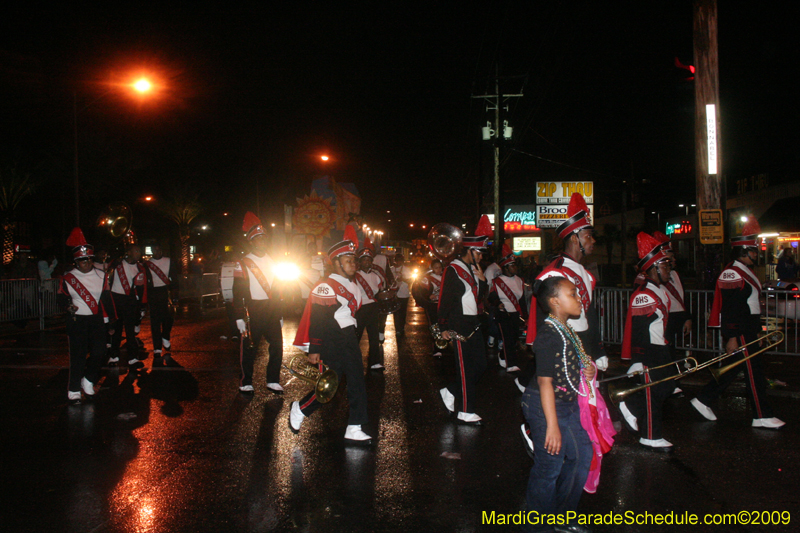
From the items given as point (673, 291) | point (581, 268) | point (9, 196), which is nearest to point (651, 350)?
point (581, 268)

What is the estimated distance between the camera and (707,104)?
28.4ft

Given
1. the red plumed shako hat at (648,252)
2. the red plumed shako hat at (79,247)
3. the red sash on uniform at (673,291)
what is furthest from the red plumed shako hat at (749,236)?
the red plumed shako hat at (79,247)

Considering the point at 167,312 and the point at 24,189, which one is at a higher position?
the point at 24,189

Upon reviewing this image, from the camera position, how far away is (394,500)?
390cm

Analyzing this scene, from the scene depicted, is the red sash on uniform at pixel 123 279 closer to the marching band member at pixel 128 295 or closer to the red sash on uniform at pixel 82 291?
the marching band member at pixel 128 295

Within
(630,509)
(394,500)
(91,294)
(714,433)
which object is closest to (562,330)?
(630,509)

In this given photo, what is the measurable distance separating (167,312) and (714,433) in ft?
28.1

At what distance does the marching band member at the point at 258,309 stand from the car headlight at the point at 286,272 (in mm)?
69

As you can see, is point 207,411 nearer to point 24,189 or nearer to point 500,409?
point 500,409

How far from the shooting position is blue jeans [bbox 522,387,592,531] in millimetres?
3111

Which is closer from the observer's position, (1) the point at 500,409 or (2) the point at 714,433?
(2) the point at 714,433

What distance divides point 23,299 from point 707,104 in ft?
50.1

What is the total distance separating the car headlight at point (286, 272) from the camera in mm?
7403

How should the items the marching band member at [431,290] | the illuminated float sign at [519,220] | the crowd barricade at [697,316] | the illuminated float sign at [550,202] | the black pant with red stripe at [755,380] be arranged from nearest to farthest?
the black pant with red stripe at [755,380] → the crowd barricade at [697,316] → the marching band member at [431,290] → the illuminated float sign at [550,202] → the illuminated float sign at [519,220]
